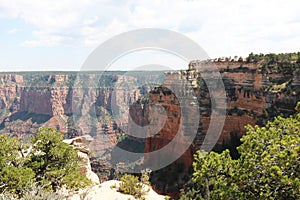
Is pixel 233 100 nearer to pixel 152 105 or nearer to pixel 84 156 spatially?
pixel 152 105

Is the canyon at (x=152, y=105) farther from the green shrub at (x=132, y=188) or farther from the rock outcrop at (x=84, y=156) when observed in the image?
the green shrub at (x=132, y=188)

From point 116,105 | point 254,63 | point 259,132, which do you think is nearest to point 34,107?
point 116,105

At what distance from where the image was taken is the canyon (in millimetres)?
28922

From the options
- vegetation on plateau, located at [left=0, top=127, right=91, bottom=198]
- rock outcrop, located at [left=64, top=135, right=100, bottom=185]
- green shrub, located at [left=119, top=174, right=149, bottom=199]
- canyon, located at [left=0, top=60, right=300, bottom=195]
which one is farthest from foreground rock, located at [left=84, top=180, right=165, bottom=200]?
canyon, located at [left=0, top=60, right=300, bottom=195]

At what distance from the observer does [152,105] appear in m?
39.5

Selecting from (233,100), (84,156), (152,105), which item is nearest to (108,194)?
(84,156)

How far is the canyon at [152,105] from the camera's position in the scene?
28922 millimetres

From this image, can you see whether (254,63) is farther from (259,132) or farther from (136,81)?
(136,81)

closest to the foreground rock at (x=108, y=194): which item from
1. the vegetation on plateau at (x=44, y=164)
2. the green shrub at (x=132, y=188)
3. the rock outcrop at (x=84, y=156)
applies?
the green shrub at (x=132, y=188)

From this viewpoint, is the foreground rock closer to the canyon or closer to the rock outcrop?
the rock outcrop

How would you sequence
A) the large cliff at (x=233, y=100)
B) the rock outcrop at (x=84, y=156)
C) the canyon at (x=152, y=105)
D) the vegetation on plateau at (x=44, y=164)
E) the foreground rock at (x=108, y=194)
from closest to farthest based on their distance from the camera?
the vegetation on plateau at (x=44, y=164) → the foreground rock at (x=108, y=194) → the rock outcrop at (x=84, y=156) → the large cliff at (x=233, y=100) → the canyon at (x=152, y=105)

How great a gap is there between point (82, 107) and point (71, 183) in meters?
77.4

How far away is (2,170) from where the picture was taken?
41.6ft

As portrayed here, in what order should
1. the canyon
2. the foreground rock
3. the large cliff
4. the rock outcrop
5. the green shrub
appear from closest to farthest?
1. the foreground rock
2. the green shrub
3. the rock outcrop
4. the large cliff
5. the canyon
